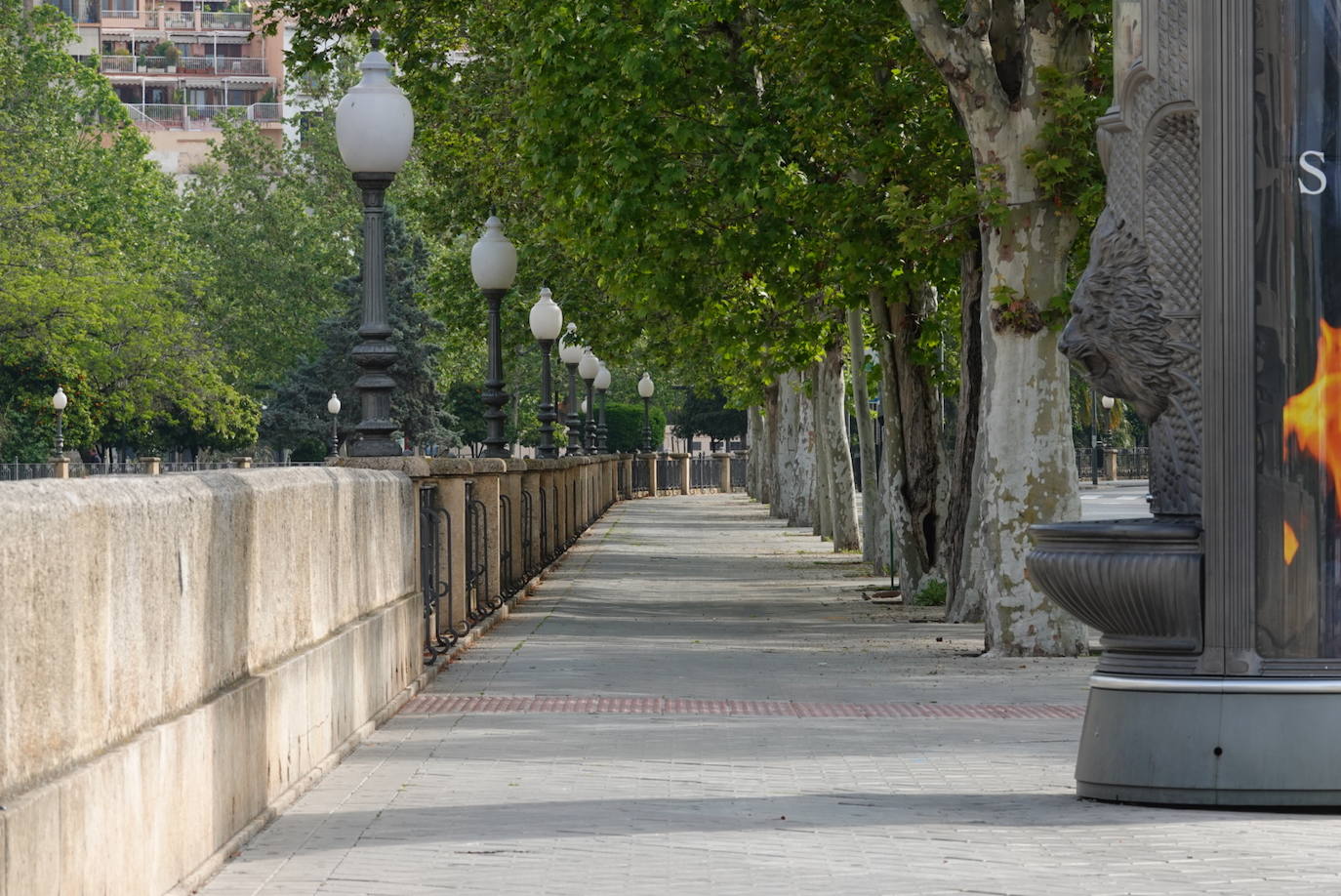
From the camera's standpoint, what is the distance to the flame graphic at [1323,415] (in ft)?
28.3

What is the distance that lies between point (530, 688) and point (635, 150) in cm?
863

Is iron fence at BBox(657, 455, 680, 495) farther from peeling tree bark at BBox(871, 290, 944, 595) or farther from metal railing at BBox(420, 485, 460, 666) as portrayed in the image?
metal railing at BBox(420, 485, 460, 666)

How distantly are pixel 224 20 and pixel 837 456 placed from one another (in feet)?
431

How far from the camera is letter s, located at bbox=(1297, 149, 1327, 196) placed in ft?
28.5

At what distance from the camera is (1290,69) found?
8.78 metres

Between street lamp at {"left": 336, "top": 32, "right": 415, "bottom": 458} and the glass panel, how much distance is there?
6344 mm

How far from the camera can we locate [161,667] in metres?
6.62

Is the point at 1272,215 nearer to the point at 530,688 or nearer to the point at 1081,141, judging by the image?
the point at 530,688

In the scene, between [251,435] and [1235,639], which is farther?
[251,435]

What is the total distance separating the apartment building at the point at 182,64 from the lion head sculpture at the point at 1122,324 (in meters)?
132

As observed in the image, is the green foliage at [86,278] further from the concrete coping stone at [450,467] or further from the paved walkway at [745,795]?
the paved walkway at [745,795]

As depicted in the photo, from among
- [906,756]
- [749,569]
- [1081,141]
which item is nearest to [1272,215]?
[906,756]

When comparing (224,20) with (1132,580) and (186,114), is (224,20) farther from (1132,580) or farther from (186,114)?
(1132,580)

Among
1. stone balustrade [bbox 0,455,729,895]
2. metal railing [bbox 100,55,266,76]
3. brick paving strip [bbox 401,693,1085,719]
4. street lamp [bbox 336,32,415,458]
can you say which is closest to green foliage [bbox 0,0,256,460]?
street lamp [bbox 336,32,415,458]
